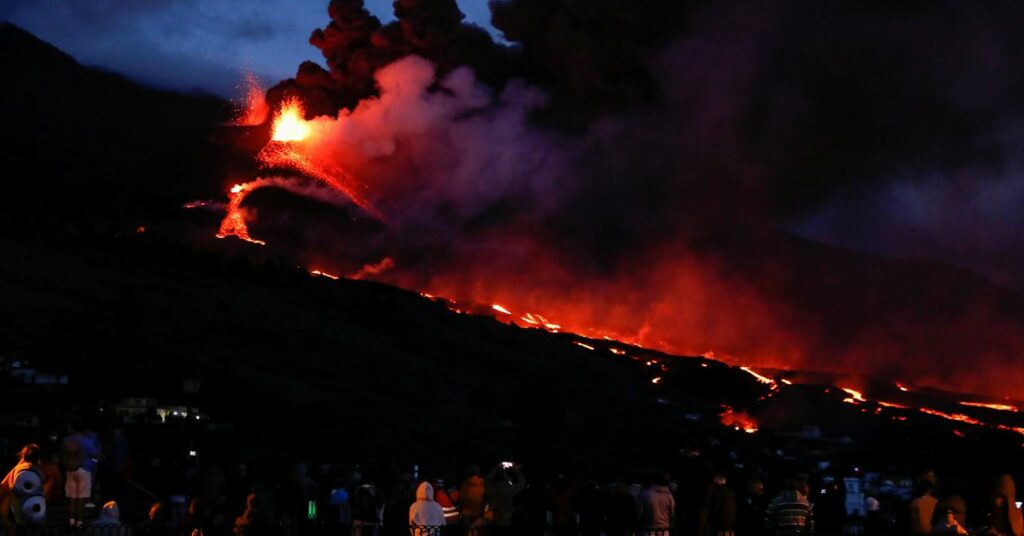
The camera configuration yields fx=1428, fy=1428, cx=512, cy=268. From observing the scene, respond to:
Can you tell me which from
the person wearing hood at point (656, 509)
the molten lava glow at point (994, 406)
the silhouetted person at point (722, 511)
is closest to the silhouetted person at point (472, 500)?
the person wearing hood at point (656, 509)

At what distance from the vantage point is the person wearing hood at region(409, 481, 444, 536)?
15.9 metres

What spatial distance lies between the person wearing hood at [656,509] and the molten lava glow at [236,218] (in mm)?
86865

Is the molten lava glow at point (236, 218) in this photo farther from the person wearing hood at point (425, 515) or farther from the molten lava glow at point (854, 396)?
the person wearing hood at point (425, 515)

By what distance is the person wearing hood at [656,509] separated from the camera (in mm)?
16328

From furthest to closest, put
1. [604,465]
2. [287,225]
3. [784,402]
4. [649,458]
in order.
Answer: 1. [287,225]
2. [784,402]
3. [649,458]
4. [604,465]

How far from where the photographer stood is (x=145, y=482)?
71.5ft

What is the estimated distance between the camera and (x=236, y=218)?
108 meters

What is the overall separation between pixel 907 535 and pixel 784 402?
59412 millimetres

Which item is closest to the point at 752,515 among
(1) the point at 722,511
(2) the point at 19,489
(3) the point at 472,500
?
(1) the point at 722,511

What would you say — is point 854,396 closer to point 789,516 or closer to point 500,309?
point 500,309

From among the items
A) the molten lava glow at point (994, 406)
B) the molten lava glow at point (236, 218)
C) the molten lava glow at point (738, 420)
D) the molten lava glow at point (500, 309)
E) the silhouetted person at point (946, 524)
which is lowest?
the silhouetted person at point (946, 524)

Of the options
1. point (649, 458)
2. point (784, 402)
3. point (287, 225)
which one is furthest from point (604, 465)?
point (287, 225)

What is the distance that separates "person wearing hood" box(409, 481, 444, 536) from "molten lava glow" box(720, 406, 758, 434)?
5094 centimetres

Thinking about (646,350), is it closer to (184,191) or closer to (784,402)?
(784,402)
